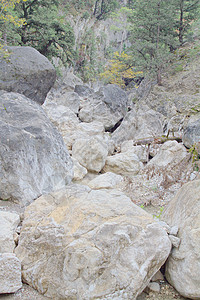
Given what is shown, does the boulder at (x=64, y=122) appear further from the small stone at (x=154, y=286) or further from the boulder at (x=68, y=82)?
the small stone at (x=154, y=286)

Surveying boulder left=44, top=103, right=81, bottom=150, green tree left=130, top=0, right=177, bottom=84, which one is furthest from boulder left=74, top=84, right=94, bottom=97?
boulder left=44, top=103, right=81, bottom=150

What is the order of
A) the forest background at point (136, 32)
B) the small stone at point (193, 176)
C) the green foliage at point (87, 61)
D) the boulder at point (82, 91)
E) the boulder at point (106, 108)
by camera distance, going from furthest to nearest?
the green foliage at point (87, 61)
the boulder at point (82, 91)
the forest background at point (136, 32)
the boulder at point (106, 108)
the small stone at point (193, 176)

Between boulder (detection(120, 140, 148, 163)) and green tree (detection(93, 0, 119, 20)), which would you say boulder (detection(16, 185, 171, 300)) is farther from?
green tree (detection(93, 0, 119, 20))

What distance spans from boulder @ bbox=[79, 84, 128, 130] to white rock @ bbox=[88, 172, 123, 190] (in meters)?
7.61

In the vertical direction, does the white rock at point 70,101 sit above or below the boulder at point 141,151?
above

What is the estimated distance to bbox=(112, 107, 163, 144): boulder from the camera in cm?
1083

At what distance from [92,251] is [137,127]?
9578 mm

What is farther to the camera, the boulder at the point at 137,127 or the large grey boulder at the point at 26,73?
the boulder at the point at 137,127

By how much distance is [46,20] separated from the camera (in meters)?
13.9

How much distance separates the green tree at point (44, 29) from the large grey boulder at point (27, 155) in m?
10.2

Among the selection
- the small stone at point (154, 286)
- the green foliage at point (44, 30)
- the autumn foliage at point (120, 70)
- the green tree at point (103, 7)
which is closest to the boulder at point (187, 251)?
the small stone at point (154, 286)

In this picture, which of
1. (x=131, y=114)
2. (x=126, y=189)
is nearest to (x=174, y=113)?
(x=131, y=114)

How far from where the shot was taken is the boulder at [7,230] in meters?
2.60

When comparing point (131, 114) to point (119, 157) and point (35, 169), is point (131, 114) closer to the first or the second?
point (119, 157)
